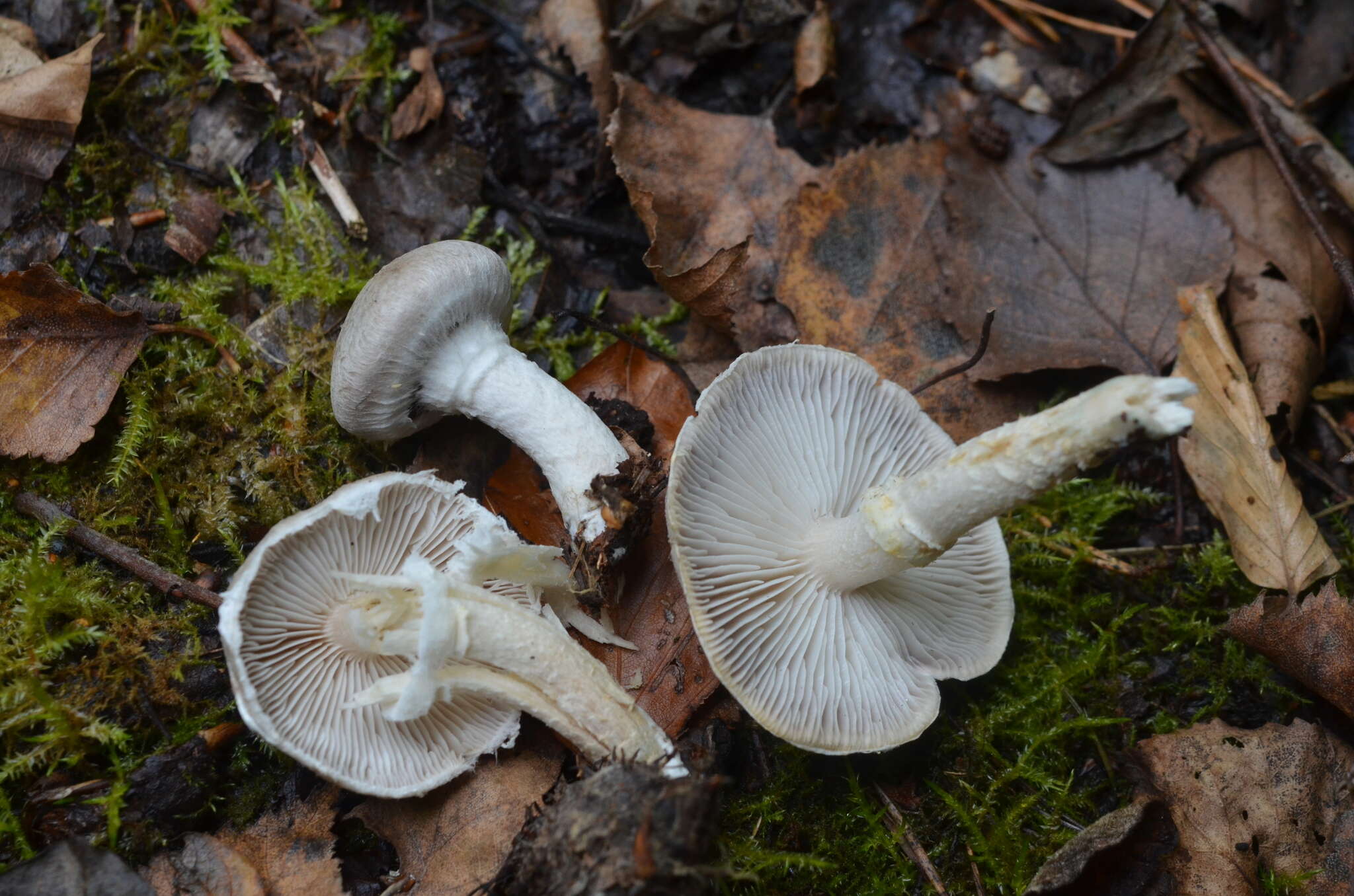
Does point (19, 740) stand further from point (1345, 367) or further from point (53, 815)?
point (1345, 367)

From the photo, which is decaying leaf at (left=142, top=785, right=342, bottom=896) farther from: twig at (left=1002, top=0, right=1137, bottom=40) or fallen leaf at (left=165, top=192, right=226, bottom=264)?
twig at (left=1002, top=0, right=1137, bottom=40)

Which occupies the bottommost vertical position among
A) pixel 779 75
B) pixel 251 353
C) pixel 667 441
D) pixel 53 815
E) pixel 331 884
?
pixel 331 884

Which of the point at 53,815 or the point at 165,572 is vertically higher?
the point at 165,572

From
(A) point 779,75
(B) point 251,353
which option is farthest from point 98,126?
(A) point 779,75

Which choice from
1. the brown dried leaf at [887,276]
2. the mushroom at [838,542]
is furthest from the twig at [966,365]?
the mushroom at [838,542]

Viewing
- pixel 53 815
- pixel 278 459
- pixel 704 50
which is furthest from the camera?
pixel 704 50

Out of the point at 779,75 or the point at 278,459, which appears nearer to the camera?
the point at 278,459

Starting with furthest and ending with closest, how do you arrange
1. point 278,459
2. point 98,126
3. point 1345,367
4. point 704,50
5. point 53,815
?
point 704,50 < point 1345,367 < point 98,126 < point 278,459 < point 53,815

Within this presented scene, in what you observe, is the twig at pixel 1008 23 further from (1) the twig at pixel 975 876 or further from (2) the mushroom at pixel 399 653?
(1) the twig at pixel 975 876
